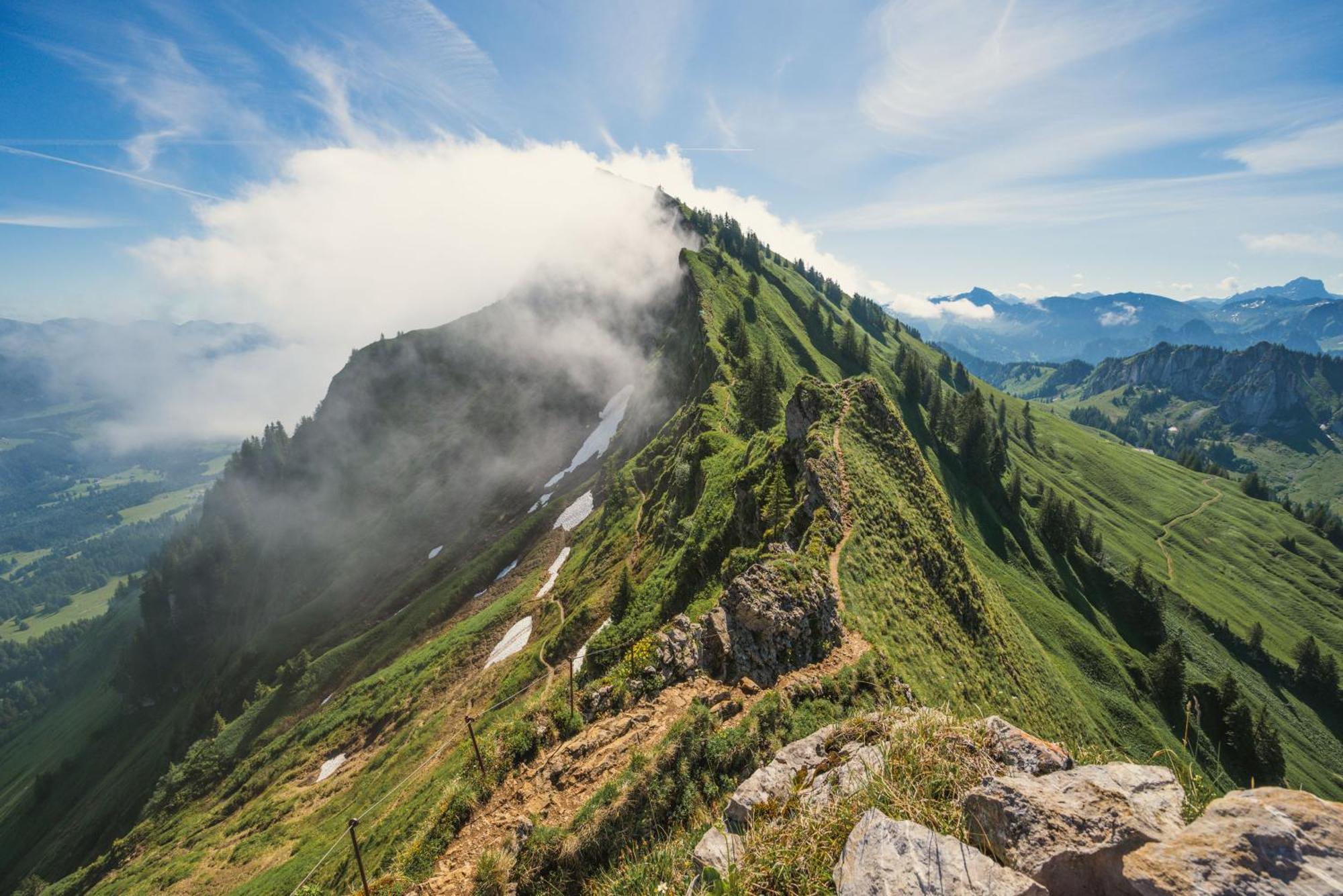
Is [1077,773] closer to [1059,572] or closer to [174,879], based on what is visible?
[174,879]

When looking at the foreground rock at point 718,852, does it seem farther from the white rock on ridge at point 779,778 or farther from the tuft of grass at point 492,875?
the tuft of grass at point 492,875

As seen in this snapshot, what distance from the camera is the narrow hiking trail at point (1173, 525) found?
124 metres

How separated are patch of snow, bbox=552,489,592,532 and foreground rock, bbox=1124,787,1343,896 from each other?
255 feet

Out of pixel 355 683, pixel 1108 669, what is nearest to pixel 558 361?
pixel 355 683

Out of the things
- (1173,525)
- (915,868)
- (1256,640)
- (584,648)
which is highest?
(915,868)

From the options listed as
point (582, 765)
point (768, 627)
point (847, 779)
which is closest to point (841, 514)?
point (768, 627)

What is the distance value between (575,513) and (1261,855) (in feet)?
270

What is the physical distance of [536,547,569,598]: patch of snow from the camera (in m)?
64.8

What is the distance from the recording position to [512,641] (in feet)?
184

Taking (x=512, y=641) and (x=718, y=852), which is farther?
(x=512, y=641)

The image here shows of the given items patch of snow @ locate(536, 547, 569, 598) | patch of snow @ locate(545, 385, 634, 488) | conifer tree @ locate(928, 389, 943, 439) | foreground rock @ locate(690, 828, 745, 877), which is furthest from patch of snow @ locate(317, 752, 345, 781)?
conifer tree @ locate(928, 389, 943, 439)

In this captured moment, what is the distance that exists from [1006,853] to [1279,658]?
155124 millimetres

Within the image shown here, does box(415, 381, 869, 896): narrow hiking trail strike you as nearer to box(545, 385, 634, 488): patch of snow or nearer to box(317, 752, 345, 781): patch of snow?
box(317, 752, 345, 781): patch of snow

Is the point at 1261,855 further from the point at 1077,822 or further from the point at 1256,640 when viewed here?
the point at 1256,640
